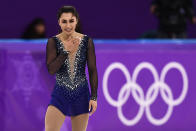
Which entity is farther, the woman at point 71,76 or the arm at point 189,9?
the arm at point 189,9

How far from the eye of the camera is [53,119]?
13.8ft

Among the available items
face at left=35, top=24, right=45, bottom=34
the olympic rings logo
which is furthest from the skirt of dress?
face at left=35, top=24, right=45, bottom=34

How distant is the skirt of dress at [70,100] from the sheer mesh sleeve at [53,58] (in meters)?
0.19

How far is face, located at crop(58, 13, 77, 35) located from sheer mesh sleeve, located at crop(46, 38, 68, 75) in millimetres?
142

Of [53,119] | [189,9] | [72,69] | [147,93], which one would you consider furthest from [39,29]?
[53,119]

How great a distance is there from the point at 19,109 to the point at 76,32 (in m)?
2.45

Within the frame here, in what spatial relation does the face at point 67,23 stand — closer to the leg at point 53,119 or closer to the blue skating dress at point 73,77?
the blue skating dress at point 73,77

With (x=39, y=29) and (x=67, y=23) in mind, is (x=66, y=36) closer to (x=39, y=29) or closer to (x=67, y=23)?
(x=67, y=23)

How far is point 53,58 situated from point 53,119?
463 millimetres

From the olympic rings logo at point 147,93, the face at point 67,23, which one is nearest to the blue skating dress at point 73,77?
the face at point 67,23

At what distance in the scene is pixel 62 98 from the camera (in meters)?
4.28

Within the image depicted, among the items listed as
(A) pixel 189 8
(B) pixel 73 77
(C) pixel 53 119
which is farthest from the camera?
(A) pixel 189 8

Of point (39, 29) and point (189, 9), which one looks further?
point (39, 29)

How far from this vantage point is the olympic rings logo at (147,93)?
7.00 metres
